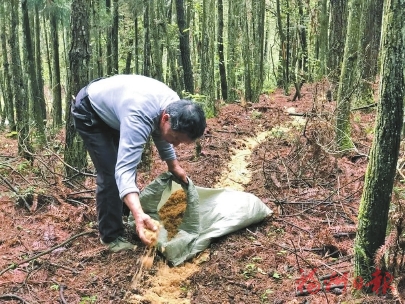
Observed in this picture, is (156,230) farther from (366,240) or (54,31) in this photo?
(54,31)

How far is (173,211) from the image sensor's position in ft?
14.0

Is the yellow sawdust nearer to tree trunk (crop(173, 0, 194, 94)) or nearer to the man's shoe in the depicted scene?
the man's shoe

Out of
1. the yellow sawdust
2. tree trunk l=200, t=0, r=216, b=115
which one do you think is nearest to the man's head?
the yellow sawdust

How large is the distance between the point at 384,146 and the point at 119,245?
101 inches

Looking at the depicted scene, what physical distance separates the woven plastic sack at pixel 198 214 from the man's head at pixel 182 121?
984 millimetres

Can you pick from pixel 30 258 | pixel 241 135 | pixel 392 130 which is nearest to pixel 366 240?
pixel 392 130

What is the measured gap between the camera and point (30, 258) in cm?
353

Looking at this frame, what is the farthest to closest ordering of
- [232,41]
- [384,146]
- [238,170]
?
[232,41], [238,170], [384,146]

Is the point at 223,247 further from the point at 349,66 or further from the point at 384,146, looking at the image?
the point at 349,66

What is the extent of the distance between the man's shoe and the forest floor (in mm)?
77

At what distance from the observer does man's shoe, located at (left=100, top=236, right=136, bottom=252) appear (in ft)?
12.6

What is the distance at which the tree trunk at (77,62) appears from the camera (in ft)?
18.4

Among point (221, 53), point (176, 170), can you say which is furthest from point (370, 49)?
point (221, 53)

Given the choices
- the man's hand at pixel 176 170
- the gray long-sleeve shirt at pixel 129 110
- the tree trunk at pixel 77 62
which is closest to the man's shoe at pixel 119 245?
the man's hand at pixel 176 170
